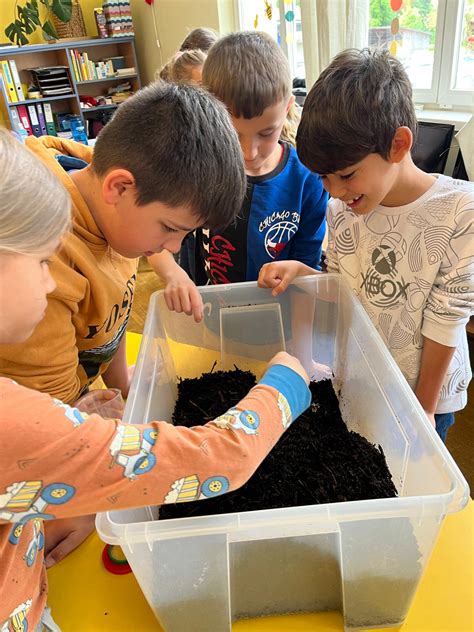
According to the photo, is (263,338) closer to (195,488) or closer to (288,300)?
(288,300)

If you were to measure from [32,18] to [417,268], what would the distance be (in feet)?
14.3

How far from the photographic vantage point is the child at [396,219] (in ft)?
2.70

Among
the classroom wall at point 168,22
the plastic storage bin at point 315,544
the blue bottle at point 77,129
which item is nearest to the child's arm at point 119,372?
the plastic storage bin at point 315,544

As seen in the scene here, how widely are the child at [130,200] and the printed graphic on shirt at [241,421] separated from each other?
1.04 ft

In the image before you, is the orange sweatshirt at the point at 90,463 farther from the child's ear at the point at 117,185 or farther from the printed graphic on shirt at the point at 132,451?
the child's ear at the point at 117,185

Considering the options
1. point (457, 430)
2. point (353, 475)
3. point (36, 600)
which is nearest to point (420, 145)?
point (457, 430)

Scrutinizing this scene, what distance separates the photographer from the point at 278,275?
101cm

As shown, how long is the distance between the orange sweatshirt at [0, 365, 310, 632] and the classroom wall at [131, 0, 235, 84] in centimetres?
342

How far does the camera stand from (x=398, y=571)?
1.85ft

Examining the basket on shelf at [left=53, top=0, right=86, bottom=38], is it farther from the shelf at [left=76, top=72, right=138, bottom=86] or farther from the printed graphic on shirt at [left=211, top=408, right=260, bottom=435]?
the printed graphic on shirt at [left=211, top=408, right=260, bottom=435]

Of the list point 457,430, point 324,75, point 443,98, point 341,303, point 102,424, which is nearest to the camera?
point 102,424

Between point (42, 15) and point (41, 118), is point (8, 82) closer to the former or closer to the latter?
point (41, 118)

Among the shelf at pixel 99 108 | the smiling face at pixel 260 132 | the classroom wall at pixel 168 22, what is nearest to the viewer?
the smiling face at pixel 260 132

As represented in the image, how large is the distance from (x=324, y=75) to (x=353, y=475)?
683 mm
